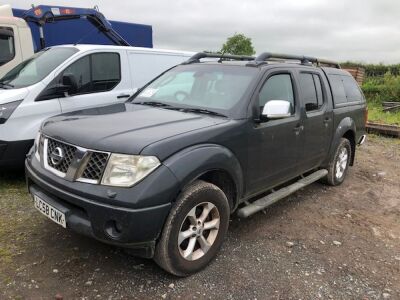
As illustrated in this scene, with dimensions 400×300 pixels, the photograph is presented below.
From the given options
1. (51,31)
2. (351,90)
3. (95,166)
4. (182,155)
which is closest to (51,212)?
(95,166)

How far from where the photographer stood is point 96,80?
5.91m

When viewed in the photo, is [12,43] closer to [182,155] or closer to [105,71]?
[105,71]

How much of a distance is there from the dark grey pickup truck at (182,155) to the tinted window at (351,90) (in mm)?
1192

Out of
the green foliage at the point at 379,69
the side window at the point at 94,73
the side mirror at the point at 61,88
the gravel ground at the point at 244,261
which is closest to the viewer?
the gravel ground at the point at 244,261

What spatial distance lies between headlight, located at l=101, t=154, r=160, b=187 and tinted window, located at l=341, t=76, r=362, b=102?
13.4 ft

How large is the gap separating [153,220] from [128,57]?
14.2 feet

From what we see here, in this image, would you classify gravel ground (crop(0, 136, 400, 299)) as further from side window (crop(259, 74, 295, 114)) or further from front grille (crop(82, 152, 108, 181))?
side window (crop(259, 74, 295, 114))

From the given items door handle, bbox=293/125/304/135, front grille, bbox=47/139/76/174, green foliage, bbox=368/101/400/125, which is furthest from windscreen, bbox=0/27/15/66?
green foliage, bbox=368/101/400/125

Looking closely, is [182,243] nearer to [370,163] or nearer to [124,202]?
[124,202]

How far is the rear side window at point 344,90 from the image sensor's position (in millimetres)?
5395

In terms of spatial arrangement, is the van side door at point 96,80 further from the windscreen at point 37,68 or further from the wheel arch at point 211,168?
the wheel arch at point 211,168

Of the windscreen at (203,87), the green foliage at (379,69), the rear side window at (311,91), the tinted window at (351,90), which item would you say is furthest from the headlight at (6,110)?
the green foliage at (379,69)

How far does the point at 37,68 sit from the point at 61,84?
0.55 m

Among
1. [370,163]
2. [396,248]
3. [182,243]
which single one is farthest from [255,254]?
[370,163]
